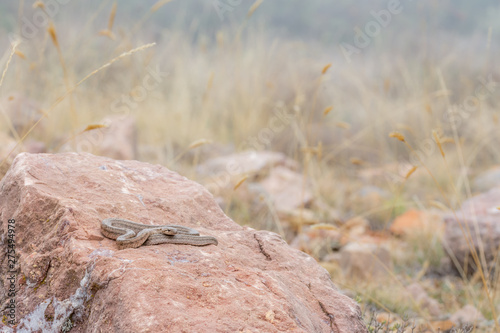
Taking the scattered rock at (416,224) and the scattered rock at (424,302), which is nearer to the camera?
the scattered rock at (424,302)

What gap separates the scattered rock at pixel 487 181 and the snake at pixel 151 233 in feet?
22.5

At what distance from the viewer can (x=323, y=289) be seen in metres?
2.48

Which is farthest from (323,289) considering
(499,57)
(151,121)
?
(499,57)

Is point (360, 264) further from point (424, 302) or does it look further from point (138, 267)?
point (138, 267)

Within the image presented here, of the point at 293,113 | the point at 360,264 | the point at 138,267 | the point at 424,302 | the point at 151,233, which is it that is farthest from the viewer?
the point at 293,113

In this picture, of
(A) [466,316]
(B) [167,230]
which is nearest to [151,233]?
(B) [167,230]

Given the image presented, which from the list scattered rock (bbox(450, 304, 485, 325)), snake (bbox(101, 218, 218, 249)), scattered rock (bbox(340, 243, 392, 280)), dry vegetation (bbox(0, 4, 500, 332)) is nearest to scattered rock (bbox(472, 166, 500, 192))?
dry vegetation (bbox(0, 4, 500, 332))

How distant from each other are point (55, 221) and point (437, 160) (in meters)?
7.56

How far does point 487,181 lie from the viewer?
818cm

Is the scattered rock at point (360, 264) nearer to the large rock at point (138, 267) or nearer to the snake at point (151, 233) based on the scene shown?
the large rock at point (138, 267)

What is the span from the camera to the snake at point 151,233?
2.27 metres

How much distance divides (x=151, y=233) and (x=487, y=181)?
7.22 metres

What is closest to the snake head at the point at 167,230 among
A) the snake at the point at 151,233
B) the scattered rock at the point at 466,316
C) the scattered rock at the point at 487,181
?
the snake at the point at 151,233

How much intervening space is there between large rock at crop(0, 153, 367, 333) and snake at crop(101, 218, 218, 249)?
0.12ft
